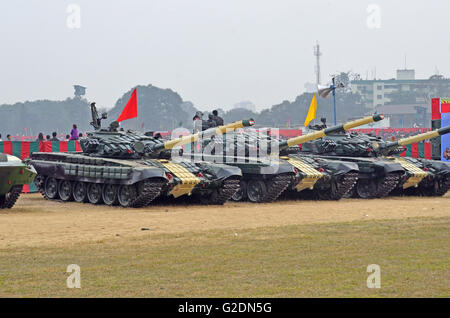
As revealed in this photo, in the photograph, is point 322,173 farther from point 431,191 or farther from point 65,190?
point 65,190

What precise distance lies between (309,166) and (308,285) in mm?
18483

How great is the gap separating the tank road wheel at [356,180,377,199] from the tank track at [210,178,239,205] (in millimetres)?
6967

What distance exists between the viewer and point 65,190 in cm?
2925

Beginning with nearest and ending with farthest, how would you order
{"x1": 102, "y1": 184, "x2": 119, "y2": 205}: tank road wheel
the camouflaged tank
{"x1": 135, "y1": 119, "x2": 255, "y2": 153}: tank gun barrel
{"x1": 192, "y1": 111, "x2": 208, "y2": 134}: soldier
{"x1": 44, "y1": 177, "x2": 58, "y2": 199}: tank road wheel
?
1. {"x1": 102, "y1": 184, "x2": 119, "y2": 205}: tank road wheel
2. {"x1": 135, "y1": 119, "x2": 255, "y2": 153}: tank gun barrel
3. {"x1": 44, "y1": 177, "x2": 58, "y2": 199}: tank road wheel
4. {"x1": 192, "y1": 111, "x2": 208, "y2": 134}: soldier
5. the camouflaged tank

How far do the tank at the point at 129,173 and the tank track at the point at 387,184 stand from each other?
680 cm

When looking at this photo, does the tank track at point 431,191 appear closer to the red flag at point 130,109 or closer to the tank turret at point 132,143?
the tank turret at point 132,143

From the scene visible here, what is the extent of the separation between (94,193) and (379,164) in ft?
34.0

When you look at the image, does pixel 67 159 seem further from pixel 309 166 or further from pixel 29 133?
pixel 29 133

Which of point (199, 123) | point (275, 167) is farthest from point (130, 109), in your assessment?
point (275, 167)

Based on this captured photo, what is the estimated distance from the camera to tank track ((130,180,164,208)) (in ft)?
84.1

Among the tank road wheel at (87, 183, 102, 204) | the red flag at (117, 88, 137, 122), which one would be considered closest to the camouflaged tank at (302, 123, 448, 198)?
the red flag at (117, 88, 137, 122)

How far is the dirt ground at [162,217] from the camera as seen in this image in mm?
19094

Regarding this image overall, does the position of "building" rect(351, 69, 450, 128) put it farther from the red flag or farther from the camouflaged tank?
the red flag

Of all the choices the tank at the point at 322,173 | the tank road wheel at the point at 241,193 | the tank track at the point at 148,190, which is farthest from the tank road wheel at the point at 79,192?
the tank at the point at 322,173
